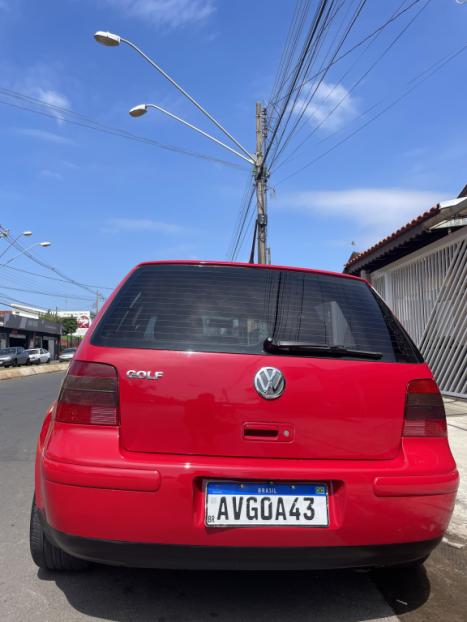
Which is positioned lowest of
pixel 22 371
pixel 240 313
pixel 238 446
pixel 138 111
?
pixel 22 371

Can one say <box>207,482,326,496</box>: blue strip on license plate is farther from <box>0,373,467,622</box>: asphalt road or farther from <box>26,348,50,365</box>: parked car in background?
<box>26,348,50,365</box>: parked car in background

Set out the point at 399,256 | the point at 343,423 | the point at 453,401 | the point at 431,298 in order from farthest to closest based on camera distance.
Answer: the point at 399,256, the point at 431,298, the point at 453,401, the point at 343,423

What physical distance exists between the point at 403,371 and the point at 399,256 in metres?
9.65

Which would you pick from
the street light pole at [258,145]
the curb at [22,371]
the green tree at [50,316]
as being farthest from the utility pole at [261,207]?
the green tree at [50,316]

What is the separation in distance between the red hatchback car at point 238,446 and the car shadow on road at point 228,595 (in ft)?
1.27

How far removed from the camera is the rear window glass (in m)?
2.39

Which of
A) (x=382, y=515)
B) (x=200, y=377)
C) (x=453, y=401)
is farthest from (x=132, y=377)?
(x=453, y=401)

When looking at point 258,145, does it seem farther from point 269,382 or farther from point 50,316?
point 50,316

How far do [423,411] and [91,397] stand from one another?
1.46 m

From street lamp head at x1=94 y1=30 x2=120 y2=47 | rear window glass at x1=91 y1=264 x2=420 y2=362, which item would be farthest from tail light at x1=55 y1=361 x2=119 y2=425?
street lamp head at x1=94 y1=30 x2=120 y2=47

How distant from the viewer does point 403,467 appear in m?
A: 2.31

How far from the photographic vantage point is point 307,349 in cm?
236

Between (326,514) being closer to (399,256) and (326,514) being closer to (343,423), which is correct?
(343,423)

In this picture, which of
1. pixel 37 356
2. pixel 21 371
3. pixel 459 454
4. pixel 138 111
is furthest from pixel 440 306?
pixel 37 356
